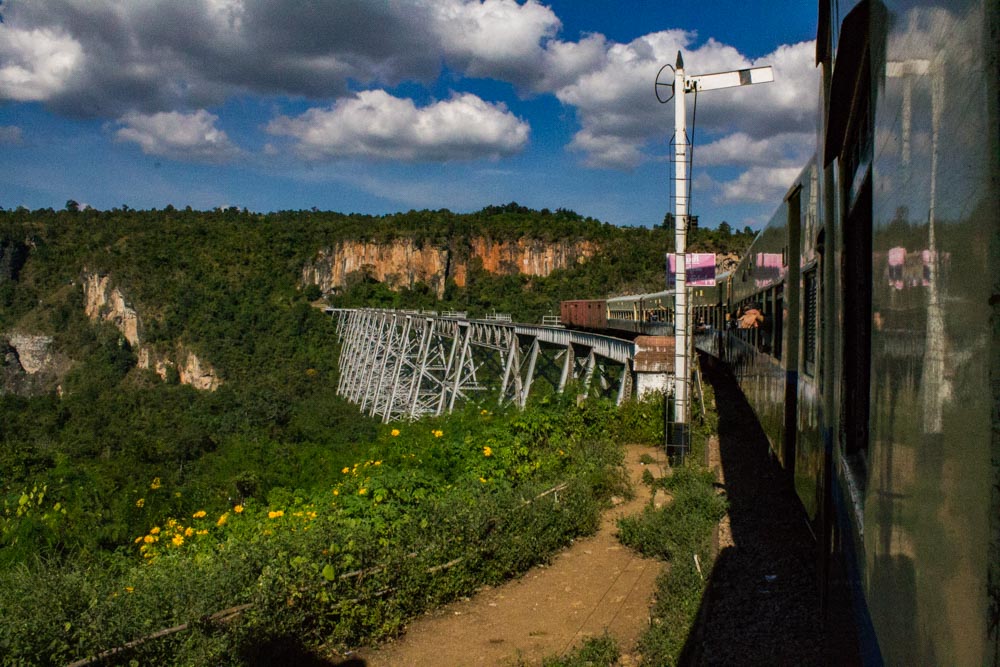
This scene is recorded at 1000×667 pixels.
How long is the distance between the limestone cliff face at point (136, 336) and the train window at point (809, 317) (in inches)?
2677

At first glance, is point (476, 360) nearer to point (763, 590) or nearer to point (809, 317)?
point (763, 590)

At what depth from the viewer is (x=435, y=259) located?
8006cm

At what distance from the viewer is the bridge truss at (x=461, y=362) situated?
687 inches

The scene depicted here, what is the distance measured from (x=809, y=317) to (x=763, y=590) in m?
2.28

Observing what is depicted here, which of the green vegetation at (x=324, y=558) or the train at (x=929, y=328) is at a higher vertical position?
the train at (x=929, y=328)

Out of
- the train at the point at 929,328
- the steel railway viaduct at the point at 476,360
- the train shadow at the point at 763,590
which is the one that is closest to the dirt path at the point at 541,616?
the train shadow at the point at 763,590

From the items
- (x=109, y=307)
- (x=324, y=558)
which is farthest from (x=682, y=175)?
(x=109, y=307)

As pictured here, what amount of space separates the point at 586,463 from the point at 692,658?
4.38m

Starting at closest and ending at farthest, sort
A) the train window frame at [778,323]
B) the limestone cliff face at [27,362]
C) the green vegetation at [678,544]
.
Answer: the green vegetation at [678,544]
the train window frame at [778,323]
the limestone cliff face at [27,362]

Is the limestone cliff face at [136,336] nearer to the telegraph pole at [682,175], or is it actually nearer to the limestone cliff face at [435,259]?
the limestone cliff face at [435,259]

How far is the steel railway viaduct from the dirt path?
14.3ft

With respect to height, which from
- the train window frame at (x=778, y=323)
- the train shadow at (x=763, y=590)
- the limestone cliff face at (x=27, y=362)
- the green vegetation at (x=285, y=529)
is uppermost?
the train window frame at (x=778, y=323)

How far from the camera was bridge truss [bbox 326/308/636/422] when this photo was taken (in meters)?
17.5

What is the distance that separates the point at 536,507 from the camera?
7012 mm
